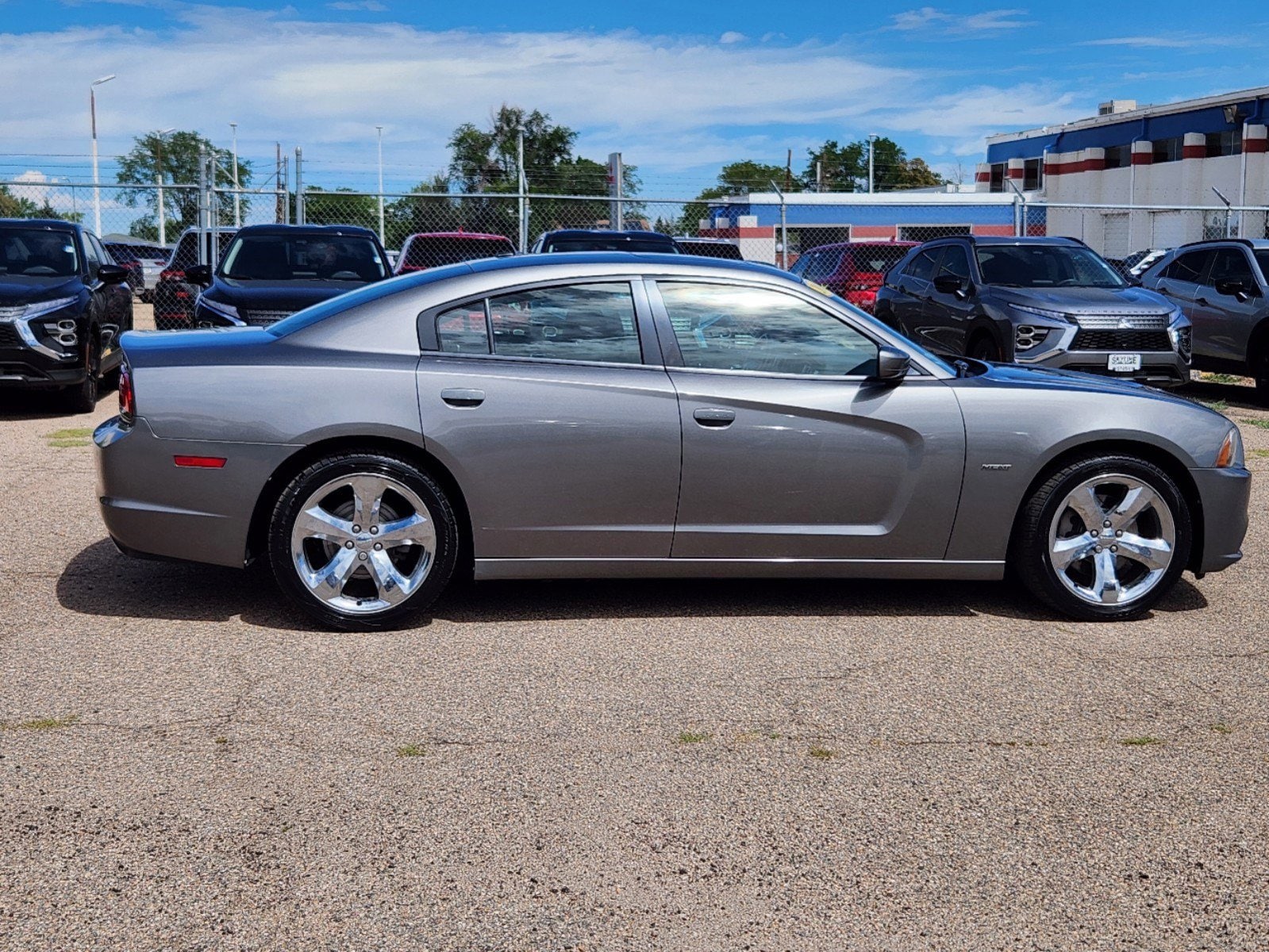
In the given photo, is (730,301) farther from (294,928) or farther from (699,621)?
(294,928)

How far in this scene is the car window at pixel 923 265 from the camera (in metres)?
14.5

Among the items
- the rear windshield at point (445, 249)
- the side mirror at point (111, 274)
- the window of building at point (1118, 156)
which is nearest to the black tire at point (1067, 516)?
the side mirror at point (111, 274)

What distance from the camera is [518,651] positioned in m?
5.23

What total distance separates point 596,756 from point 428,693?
848mm

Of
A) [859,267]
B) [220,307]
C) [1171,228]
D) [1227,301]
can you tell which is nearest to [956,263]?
[1227,301]

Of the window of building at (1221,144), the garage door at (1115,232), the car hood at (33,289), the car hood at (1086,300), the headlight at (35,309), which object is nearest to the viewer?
the headlight at (35,309)

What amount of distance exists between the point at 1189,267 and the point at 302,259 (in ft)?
31.6

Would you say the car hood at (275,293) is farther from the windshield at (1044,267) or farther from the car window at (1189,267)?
the car window at (1189,267)

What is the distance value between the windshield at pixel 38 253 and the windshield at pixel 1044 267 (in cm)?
866

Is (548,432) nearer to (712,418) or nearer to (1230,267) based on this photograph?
(712,418)

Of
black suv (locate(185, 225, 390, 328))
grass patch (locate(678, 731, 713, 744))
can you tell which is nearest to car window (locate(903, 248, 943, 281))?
black suv (locate(185, 225, 390, 328))

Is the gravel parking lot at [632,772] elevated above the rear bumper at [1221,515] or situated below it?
below

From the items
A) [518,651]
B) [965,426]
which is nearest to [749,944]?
[518,651]

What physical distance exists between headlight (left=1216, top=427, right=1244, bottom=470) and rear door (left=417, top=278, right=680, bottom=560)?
2.37 m
